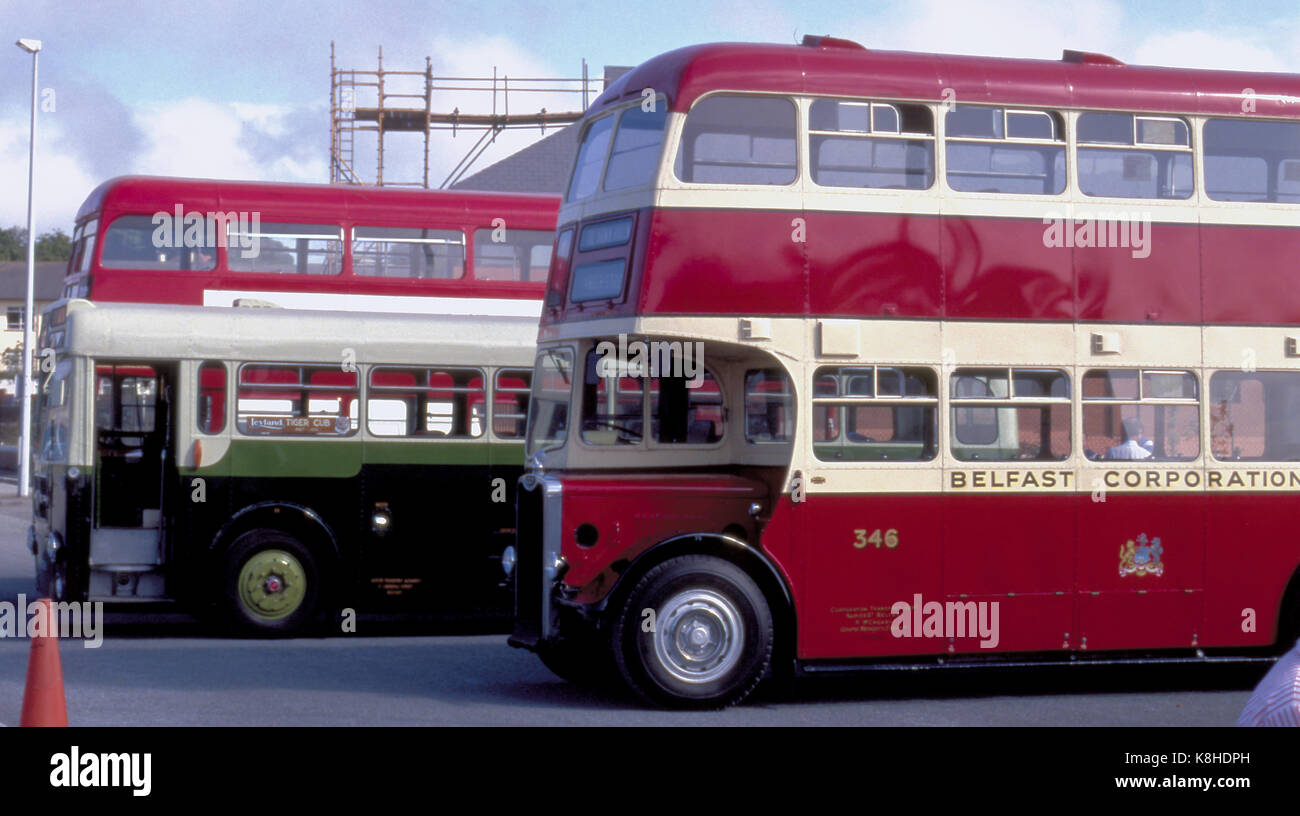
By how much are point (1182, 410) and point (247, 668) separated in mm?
6870

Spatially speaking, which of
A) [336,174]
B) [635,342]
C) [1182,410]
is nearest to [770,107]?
[635,342]

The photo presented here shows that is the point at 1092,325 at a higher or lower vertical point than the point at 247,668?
higher

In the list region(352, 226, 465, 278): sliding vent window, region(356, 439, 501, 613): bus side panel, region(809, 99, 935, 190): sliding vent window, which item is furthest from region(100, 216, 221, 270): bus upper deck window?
region(809, 99, 935, 190): sliding vent window

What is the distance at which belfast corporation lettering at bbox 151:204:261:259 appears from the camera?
1753 cm

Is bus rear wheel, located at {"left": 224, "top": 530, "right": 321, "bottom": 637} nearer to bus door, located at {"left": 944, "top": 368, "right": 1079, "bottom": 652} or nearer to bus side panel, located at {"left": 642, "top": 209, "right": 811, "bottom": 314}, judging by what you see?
bus side panel, located at {"left": 642, "top": 209, "right": 811, "bottom": 314}

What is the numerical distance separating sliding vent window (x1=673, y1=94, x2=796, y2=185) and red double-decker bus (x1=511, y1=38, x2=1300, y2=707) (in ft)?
0.06

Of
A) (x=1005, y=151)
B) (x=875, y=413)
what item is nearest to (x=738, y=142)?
(x=1005, y=151)

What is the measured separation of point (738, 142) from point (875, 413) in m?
1.95

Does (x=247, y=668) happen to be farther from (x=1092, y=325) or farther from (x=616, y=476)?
(x=1092, y=325)

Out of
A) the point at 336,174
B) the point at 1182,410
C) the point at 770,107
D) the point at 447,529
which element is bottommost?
the point at 447,529

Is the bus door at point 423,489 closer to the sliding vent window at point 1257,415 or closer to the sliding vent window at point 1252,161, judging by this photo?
the sliding vent window at point 1257,415

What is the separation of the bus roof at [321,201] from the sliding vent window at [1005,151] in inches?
296
